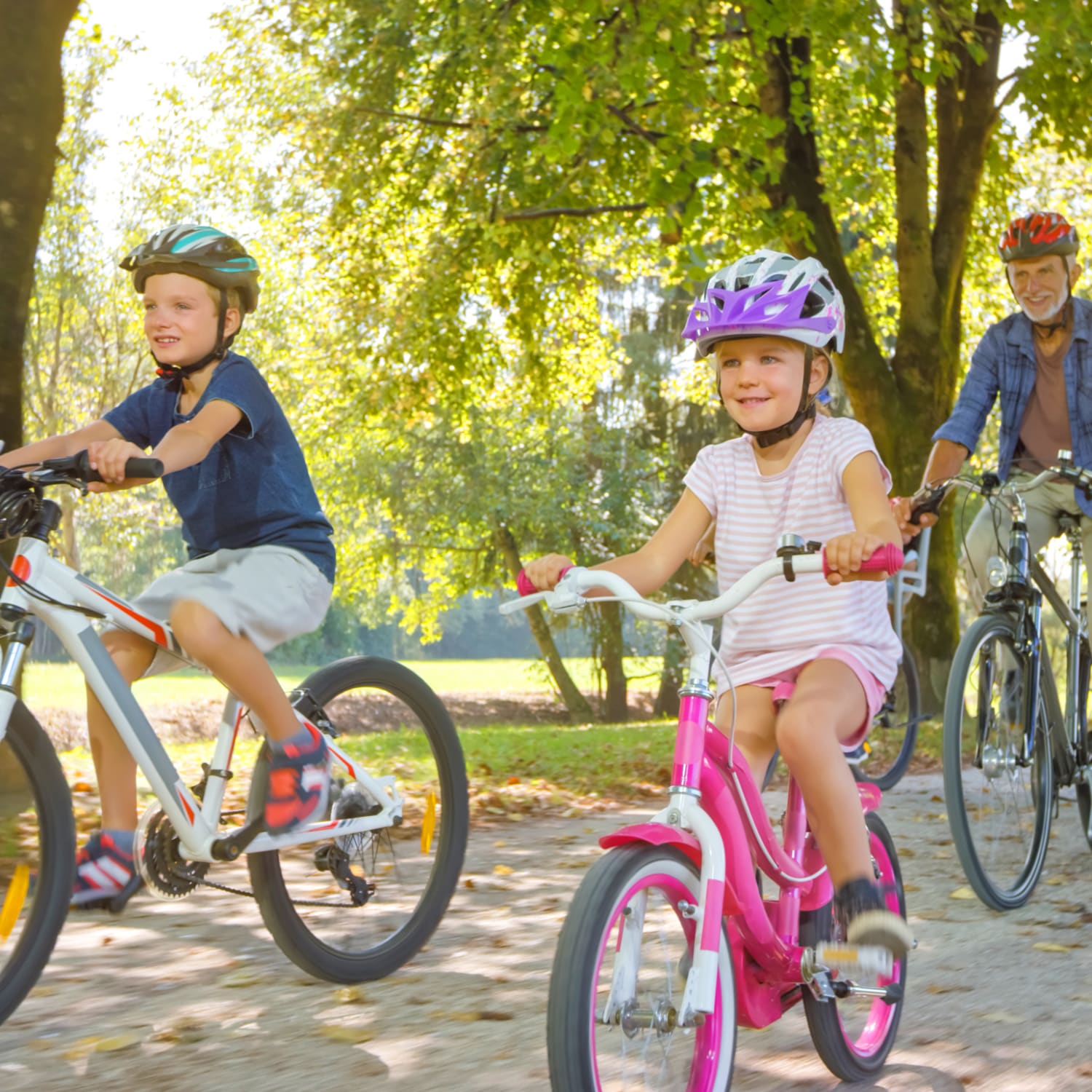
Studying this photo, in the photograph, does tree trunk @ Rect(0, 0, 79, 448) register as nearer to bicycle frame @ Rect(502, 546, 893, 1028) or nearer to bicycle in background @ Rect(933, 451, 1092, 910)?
bicycle in background @ Rect(933, 451, 1092, 910)

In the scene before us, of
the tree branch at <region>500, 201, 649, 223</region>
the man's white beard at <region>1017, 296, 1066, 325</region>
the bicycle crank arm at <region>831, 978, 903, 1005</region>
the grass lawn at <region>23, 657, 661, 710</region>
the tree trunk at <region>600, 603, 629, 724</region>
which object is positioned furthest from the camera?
the tree trunk at <region>600, 603, 629, 724</region>

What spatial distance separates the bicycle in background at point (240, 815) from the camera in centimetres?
320

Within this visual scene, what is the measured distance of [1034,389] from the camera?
5555 millimetres

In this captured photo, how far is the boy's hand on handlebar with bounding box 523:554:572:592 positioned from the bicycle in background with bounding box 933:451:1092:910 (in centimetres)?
225

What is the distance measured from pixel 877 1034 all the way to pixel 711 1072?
2.80ft

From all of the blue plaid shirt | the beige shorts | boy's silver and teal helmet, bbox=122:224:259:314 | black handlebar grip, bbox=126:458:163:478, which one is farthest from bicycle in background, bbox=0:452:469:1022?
the blue plaid shirt

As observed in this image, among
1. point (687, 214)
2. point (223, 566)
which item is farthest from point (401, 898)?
point (687, 214)

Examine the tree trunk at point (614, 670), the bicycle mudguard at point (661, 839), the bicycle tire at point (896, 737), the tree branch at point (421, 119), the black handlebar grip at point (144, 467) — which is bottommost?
the tree trunk at point (614, 670)

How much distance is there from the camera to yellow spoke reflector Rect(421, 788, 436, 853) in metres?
4.36

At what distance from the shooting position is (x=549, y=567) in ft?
9.10

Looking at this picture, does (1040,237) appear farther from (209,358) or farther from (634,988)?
(634,988)

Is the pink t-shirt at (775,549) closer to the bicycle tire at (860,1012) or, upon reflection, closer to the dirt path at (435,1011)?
the bicycle tire at (860,1012)

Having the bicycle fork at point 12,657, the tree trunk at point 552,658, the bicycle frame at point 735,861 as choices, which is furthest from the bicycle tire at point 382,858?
the tree trunk at point 552,658

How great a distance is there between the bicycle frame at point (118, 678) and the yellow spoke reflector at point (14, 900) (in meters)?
0.37
